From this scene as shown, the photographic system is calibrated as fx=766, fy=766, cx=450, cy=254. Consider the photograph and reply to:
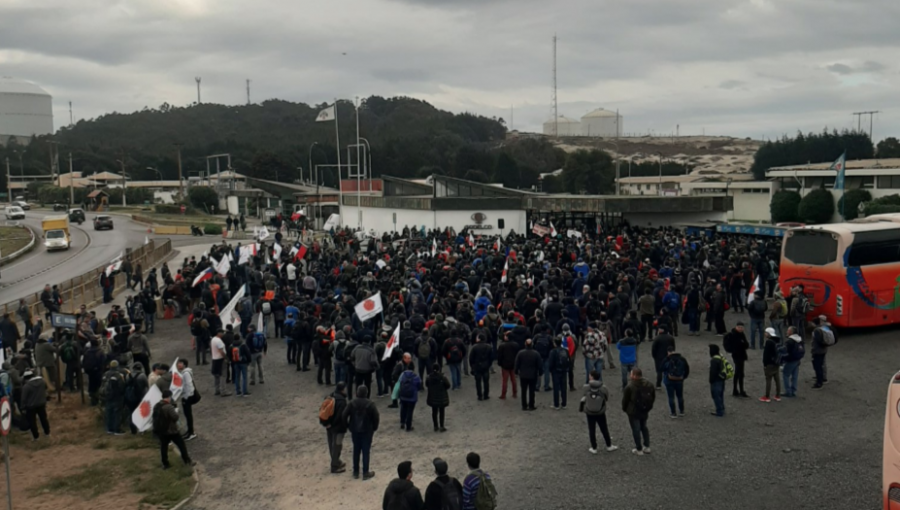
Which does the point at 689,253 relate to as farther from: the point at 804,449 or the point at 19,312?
the point at 19,312

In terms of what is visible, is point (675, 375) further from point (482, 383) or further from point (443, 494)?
point (443, 494)

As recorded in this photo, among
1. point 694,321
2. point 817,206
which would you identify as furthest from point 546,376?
point 817,206

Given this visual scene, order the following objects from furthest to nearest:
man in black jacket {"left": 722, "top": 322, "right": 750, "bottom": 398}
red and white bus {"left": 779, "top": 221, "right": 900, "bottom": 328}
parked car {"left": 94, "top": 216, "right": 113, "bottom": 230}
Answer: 1. parked car {"left": 94, "top": 216, "right": 113, "bottom": 230}
2. red and white bus {"left": 779, "top": 221, "right": 900, "bottom": 328}
3. man in black jacket {"left": 722, "top": 322, "right": 750, "bottom": 398}

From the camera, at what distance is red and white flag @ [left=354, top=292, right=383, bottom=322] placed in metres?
18.5

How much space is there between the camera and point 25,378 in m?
14.8

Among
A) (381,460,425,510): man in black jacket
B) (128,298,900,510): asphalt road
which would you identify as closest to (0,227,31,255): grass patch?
(128,298,900,510): asphalt road

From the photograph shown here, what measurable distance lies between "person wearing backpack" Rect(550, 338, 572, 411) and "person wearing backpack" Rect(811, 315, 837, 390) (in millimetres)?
4935

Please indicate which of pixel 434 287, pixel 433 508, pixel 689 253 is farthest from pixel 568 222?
pixel 433 508

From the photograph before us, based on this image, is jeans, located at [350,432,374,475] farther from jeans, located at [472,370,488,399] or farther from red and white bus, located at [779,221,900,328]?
red and white bus, located at [779,221,900,328]

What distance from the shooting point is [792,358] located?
1454cm

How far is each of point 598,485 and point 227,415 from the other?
26.4ft

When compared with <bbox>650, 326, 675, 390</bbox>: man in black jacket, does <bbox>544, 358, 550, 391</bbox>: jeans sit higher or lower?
lower

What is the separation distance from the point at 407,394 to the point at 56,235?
45.5 metres

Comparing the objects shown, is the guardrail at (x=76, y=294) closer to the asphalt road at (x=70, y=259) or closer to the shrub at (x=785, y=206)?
the asphalt road at (x=70, y=259)
